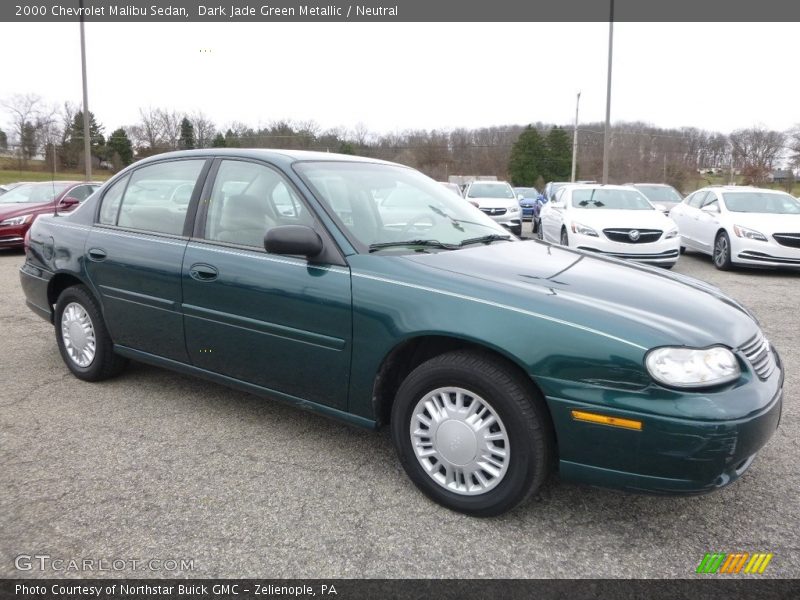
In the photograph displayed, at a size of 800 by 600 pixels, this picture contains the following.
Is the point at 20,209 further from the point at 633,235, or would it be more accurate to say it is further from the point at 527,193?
the point at 527,193

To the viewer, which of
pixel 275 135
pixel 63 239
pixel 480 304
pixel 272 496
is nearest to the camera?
pixel 480 304

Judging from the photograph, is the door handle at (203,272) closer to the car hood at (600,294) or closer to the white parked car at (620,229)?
the car hood at (600,294)

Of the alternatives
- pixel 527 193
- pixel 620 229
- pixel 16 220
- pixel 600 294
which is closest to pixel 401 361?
pixel 600 294

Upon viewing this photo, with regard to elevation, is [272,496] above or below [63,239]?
below

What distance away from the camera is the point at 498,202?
49.2 ft

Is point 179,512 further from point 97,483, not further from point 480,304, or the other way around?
point 480,304

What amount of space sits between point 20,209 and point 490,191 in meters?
10.5

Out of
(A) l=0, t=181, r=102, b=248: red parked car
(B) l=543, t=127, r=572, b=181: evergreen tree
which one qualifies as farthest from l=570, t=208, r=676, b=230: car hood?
(B) l=543, t=127, r=572, b=181: evergreen tree

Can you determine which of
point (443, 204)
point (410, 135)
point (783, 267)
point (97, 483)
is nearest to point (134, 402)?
point (97, 483)

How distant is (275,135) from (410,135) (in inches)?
610

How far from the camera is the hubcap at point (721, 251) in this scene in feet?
33.5

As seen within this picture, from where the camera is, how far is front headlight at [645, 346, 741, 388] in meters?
2.29

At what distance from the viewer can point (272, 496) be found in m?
2.84
